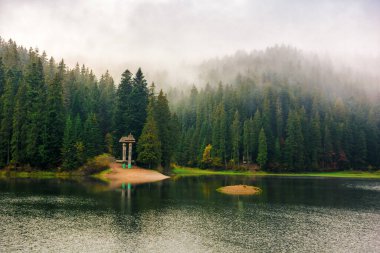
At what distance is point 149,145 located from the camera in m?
88.9

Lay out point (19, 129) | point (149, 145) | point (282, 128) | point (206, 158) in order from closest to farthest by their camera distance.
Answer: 1. point (19, 129)
2. point (149, 145)
3. point (206, 158)
4. point (282, 128)

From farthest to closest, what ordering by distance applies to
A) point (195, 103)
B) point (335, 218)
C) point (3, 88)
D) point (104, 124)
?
point (195, 103) → point (104, 124) → point (3, 88) → point (335, 218)

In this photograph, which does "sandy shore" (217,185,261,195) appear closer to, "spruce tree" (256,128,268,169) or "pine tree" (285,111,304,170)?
"spruce tree" (256,128,268,169)

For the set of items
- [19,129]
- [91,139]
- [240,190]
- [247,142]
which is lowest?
[240,190]

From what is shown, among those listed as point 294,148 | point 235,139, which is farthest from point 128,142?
point 294,148

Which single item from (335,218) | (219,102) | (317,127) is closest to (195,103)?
(219,102)

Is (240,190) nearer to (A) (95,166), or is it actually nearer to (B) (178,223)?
(B) (178,223)

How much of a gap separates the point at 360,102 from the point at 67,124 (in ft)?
471

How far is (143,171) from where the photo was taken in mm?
87125

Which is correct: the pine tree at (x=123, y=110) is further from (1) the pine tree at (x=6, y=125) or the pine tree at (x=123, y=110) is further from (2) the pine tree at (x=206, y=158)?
(2) the pine tree at (x=206, y=158)

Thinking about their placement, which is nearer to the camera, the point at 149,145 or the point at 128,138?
the point at 149,145

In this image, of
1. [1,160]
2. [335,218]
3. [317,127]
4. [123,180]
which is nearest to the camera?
[335,218]

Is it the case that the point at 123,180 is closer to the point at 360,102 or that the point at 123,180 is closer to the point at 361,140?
the point at 361,140

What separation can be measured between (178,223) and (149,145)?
5530cm
